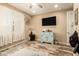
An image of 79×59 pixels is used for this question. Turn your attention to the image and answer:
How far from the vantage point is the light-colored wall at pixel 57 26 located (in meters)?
1.95

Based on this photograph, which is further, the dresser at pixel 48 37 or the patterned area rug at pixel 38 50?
the dresser at pixel 48 37

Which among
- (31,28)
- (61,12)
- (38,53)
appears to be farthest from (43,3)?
(38,53)

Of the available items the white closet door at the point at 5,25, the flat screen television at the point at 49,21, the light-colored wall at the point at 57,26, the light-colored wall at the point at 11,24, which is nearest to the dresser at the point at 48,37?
the light-colored wall at the point at 57,26

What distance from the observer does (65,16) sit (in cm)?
194

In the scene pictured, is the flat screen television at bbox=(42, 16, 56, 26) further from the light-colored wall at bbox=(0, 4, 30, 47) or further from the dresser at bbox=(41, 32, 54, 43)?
the light-colored wall at bbox=(0, 4, 30, 47)

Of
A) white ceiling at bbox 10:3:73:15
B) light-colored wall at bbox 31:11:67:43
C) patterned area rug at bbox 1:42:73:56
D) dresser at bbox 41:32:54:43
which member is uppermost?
white ceiling at bbox 10:3:73:15

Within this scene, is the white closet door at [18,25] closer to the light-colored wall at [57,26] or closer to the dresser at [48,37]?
the light-colored wall at [57,26]

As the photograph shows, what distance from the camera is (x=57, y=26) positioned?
197 centimetres

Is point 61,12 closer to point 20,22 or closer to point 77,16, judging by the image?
point 77,16

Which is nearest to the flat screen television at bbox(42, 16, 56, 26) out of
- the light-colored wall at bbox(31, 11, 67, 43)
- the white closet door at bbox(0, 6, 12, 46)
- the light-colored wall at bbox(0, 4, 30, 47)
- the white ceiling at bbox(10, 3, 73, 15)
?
the light-colored wall at bbox(31, 11, 67, 43)

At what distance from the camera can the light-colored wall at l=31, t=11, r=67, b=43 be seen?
1947 millimetres

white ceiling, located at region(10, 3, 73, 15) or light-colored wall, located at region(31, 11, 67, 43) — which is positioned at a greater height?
white ceiling, located at region(10, 3, 73, 15)

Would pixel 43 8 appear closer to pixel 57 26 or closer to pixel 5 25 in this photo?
pixel 57 26

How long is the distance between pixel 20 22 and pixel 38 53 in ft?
2.40
